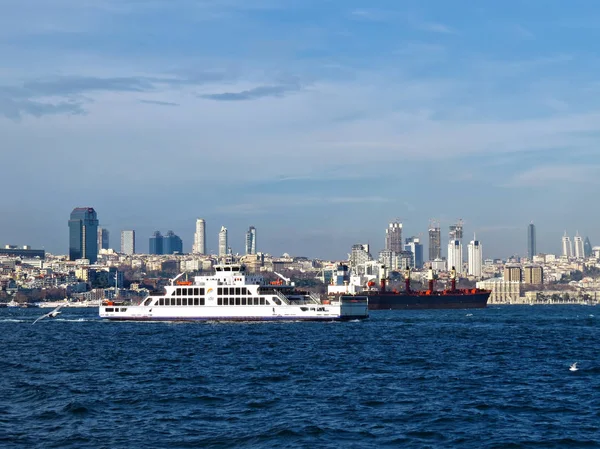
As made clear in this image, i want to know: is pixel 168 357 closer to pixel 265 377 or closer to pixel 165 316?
pixel 265 377

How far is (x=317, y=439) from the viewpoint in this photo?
28969 mm

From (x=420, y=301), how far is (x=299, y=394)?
5594 inches

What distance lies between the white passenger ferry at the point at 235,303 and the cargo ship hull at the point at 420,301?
75742mm

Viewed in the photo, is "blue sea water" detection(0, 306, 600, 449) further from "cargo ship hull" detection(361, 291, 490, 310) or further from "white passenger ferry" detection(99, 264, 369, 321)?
"cargo ship hull" detection(361, 291, 490, 310)

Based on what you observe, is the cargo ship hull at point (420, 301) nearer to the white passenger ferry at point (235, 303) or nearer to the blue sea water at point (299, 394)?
the white passenger ferry at point (235, 303)

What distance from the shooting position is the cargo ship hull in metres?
175

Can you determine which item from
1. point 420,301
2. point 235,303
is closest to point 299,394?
point 235,303

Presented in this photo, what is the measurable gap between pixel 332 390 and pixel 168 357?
18.1m

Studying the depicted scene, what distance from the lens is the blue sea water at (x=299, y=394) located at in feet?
97.0

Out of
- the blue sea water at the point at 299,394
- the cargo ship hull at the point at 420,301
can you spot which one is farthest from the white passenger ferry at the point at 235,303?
the cargo ship hull at the point at 420,301

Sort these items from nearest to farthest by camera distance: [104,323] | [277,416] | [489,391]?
[277,416] < [489,391] < [104,323]

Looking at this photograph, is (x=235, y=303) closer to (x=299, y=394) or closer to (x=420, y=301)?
(x=299, y=394)

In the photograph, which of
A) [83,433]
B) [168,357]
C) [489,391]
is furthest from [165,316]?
[83,433]

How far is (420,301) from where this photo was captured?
178m
